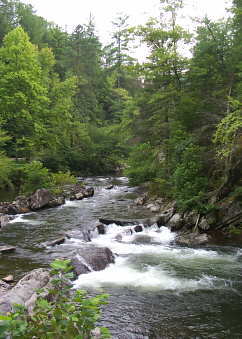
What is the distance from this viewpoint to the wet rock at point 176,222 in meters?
13.8

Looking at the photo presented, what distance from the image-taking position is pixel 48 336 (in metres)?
3.33

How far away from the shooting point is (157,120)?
20750 millimetres

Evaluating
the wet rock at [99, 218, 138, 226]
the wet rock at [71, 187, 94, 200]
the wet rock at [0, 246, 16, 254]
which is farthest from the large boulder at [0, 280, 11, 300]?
the wet rock at [71, 187, 94, 200]

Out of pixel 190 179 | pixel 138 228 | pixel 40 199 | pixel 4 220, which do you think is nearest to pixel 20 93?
pixel 40 199

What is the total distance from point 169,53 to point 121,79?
3443 cm

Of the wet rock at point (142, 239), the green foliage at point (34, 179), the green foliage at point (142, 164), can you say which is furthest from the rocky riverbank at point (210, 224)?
the green foliage at point (34, 179)

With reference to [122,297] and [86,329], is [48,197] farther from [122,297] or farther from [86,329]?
[86,329]

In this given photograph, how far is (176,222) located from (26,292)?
8.37 metres

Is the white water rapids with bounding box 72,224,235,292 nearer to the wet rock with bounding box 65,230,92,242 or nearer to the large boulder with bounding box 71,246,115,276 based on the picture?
the large boulder with bounding box 71,246,115,276

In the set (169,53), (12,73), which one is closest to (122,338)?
(169,53)

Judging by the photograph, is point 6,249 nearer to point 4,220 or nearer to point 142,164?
point 4,220

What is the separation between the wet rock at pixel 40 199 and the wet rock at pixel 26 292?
1064 centimetres

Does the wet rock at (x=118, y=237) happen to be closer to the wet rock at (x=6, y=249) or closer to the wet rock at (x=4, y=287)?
the wet rock at (x=6, y=249)

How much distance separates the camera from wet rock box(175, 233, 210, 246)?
12227mm
